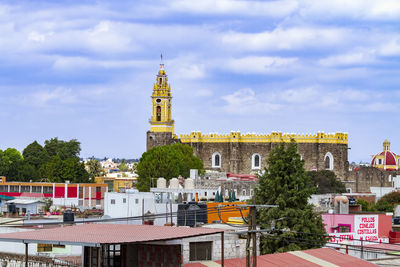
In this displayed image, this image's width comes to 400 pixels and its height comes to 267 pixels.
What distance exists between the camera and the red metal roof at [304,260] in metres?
30.0

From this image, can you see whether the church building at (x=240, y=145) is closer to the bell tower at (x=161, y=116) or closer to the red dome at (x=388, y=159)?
the bell tower at (x=161, y=116)

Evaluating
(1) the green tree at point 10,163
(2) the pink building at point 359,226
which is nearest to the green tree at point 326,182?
(2) the pink building at point 359,226

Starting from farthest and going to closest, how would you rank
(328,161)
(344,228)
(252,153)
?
(252,153) < (328,161) < (344,228)

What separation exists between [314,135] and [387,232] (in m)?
61.3

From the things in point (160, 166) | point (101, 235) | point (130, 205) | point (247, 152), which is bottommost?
point (101, 235)

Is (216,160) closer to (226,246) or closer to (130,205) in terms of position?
(130,205)

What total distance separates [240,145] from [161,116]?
38.5ft

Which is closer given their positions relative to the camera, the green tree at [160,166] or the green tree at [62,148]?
the green tree at [160,166]

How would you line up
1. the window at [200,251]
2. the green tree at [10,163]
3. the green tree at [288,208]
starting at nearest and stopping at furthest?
the window at [200,251] → the green tree at [288,208] → the green tree at [10,163]

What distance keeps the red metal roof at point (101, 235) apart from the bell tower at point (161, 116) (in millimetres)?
82104

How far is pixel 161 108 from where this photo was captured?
112m

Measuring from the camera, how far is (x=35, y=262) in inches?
1152

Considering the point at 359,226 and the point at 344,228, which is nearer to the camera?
the point at 359,226

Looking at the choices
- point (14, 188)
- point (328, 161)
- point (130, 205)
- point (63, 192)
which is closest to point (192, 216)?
point (130, 205)
